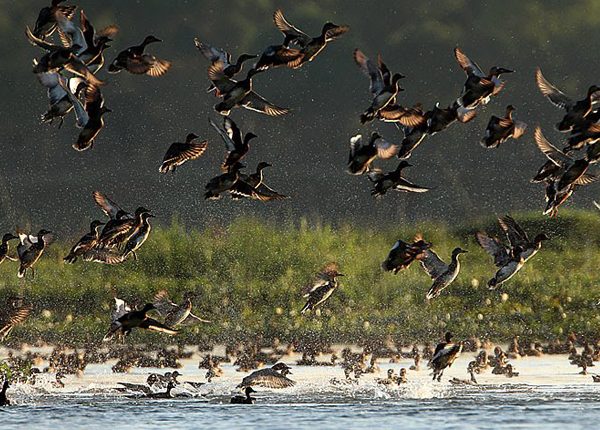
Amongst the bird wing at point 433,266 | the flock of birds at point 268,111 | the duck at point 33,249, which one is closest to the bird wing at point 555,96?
the flock of birds at point 268,111

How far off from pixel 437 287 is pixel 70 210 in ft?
55.8

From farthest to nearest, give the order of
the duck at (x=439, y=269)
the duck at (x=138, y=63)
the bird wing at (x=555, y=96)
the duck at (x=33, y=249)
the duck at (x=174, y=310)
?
the duck at (x=174, y=310), the duck at (x=33, y=249), the duck at (x=439, y=269), the bird wing at (x=555, y=96), the duck at (x=138, y=63)

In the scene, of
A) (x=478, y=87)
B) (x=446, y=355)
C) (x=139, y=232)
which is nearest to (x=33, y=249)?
(x=139, y=232)

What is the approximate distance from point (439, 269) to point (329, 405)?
2.09 meters

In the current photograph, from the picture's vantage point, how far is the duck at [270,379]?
17.2 meters

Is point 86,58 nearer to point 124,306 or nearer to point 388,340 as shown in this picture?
point 124,306

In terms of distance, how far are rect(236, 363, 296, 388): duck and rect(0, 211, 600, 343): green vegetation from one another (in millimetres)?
5934

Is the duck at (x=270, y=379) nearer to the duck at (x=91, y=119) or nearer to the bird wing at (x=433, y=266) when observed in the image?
the bird wing at (x=433, y=266)

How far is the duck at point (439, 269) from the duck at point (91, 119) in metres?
4.04

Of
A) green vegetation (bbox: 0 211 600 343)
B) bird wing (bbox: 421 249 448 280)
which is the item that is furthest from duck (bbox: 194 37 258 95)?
Answer: green vegetation (bbox: 0 211 600 343)

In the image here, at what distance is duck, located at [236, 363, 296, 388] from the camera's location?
677 inches

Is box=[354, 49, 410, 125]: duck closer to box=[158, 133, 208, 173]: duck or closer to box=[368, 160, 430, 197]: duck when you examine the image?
box=[368, 160, 430, 197]: duck

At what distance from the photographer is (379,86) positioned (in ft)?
47.7

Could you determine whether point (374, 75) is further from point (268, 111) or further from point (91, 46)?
point (91, 46)
